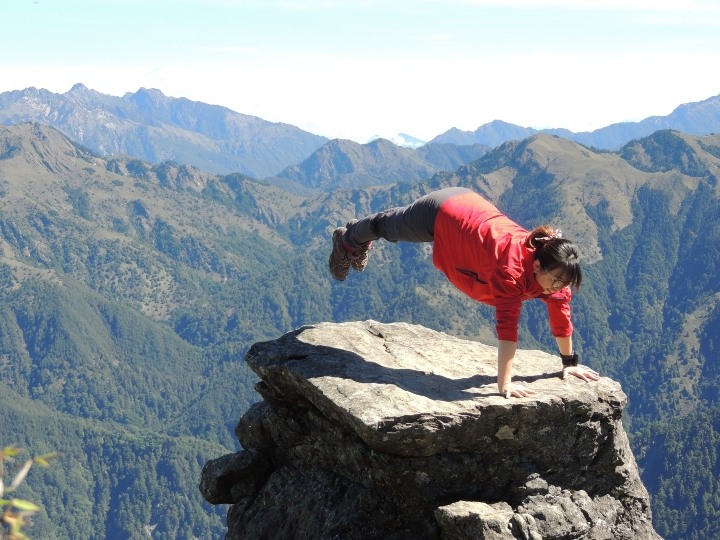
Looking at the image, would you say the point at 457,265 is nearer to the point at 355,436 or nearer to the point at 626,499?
the point at 355,436

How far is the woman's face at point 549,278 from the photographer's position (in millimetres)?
11297

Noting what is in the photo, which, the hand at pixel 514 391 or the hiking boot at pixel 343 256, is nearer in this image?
the hand at pixel 514 391

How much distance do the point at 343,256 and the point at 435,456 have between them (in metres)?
6.06

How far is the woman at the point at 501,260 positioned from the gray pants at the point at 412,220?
0.06 feet

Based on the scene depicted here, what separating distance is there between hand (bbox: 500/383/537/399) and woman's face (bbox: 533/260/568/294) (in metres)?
1.60

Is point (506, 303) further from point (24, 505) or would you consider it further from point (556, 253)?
point (24, 505)

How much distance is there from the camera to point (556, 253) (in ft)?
36.9

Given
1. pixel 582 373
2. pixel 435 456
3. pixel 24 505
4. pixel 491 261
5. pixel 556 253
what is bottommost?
pixel 435 456

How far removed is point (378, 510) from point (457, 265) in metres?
4.00

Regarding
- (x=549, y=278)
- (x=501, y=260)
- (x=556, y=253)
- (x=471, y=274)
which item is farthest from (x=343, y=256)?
(x=556, y=253)

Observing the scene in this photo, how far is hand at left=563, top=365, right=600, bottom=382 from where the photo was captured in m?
12.6

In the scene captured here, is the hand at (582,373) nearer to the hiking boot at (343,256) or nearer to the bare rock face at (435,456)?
the bare rock face at (435,456)

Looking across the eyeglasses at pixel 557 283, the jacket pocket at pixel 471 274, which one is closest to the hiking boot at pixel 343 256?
the jacket pocket at pixel 471 274

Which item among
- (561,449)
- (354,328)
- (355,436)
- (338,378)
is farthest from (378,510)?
(354,328)
